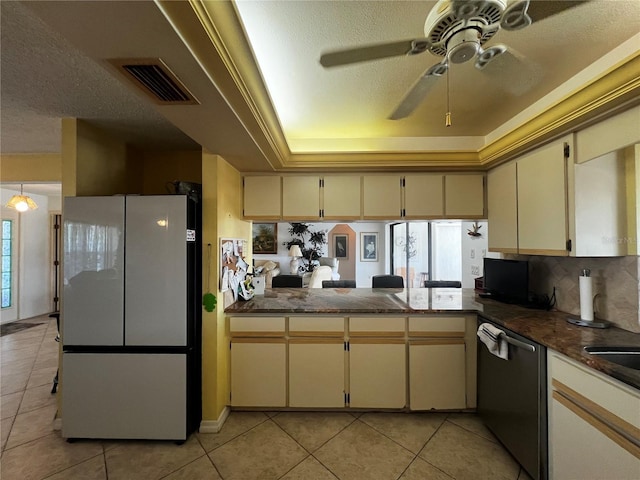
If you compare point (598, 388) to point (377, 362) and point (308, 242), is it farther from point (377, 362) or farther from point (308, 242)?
point (308, 242)

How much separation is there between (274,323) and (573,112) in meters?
2.44

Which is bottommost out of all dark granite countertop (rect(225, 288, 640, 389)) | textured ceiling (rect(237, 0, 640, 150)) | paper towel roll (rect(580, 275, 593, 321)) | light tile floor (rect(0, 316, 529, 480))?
light tile floor (rect(0, 316, 529, 480))

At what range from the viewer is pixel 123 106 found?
195cm

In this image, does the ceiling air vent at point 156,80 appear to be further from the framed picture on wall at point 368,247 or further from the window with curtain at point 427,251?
the framed picture on wall at point 368,247

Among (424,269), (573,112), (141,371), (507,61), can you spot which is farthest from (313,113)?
(424,269)

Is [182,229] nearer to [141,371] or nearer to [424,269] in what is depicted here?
[141,371]

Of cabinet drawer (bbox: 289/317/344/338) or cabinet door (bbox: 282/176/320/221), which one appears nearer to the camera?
cabinet drawer (bbox: 289/317/344/338)

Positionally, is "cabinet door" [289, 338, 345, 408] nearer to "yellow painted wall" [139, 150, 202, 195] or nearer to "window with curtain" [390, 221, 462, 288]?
"yellow painted wall" [139, 150, 202, 195]

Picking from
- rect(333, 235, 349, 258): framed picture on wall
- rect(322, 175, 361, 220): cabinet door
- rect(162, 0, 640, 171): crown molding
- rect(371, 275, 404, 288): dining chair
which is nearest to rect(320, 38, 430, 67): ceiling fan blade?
rect(162, 0, 640, 171): crown molding

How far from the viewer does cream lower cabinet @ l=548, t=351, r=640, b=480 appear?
1.10 m

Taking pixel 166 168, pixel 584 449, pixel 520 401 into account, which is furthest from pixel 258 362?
pixel 166 168

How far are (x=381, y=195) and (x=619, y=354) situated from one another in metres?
1.90

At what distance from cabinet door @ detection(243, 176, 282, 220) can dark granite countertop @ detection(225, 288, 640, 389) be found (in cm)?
85

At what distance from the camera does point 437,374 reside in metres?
2.23
